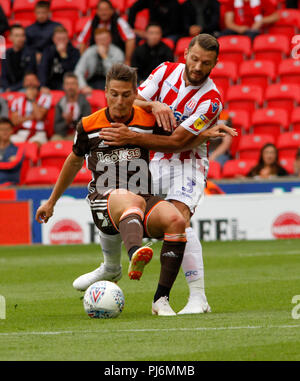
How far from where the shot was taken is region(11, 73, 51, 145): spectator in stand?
1688 centimetres

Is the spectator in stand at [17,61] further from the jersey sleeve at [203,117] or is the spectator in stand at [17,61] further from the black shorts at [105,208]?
the black shorts at [105,208]

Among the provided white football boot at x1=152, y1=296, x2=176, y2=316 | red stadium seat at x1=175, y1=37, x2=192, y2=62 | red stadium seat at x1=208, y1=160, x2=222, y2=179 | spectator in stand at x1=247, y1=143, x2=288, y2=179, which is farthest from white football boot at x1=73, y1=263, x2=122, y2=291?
red stadium seat at x1=175, y1=37, x2=192, y2=62

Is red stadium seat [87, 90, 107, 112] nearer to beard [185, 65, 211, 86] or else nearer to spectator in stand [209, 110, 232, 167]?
spectator in stand [209, 110, 232, 167]

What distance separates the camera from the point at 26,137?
665 inches

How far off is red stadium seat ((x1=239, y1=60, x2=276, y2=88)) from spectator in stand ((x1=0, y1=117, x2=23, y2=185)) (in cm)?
487

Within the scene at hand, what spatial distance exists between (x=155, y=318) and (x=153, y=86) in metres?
1.99

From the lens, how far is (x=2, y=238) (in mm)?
15000

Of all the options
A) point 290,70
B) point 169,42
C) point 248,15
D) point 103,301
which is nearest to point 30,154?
point 169,42

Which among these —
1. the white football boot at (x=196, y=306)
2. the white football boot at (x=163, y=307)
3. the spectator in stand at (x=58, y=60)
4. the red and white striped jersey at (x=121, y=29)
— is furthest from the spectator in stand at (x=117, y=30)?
the white football boot at (x=163, y=307)

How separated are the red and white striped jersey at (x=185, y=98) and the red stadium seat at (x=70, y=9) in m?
13.0

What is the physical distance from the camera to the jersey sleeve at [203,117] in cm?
696

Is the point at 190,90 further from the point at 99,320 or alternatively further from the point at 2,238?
the point at 2,238

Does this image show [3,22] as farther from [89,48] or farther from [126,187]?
[126,187]
